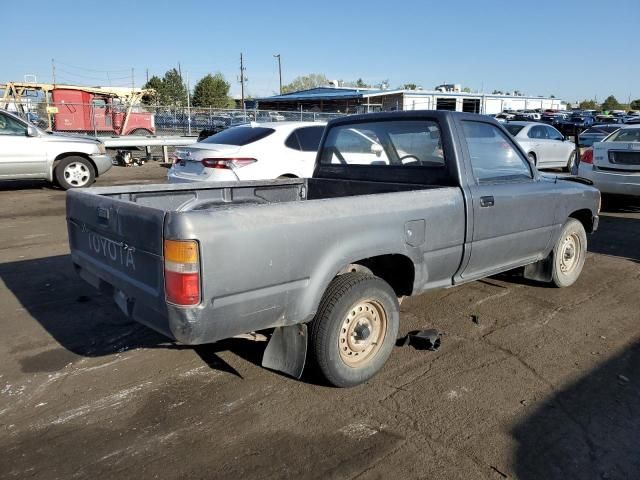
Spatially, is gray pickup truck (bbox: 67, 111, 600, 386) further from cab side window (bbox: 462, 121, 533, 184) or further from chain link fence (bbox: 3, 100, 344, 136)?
chain link fence (bbox: 3, 100, 344, 136)

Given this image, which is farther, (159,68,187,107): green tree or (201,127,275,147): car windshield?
(159,68,187,107): green tree

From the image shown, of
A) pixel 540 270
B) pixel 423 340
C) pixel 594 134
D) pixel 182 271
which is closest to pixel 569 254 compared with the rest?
pixel 540 270

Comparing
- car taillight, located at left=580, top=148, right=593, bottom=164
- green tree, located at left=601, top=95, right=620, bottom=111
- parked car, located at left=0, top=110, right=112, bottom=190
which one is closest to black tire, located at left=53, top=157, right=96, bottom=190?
parked car, located at left=0, top=110, right=112, bottom=190

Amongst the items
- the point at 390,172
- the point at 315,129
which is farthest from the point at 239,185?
the point at 315,129

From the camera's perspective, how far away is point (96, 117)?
24.8m

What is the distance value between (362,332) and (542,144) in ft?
43.8

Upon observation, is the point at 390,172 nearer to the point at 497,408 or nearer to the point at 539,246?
the point at 539,246

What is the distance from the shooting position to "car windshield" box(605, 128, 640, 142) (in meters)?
10.1

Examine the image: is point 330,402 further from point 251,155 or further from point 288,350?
point 251,155

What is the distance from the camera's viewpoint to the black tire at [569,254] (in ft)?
17.1

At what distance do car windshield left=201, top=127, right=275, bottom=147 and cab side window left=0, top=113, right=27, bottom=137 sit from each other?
17.1ft

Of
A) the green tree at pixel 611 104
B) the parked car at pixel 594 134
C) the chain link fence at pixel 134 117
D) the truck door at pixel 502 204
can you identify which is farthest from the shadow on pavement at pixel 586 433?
the green tree at pixel 611 104

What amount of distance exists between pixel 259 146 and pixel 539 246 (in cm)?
458

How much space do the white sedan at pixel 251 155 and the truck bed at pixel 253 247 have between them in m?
3.76
